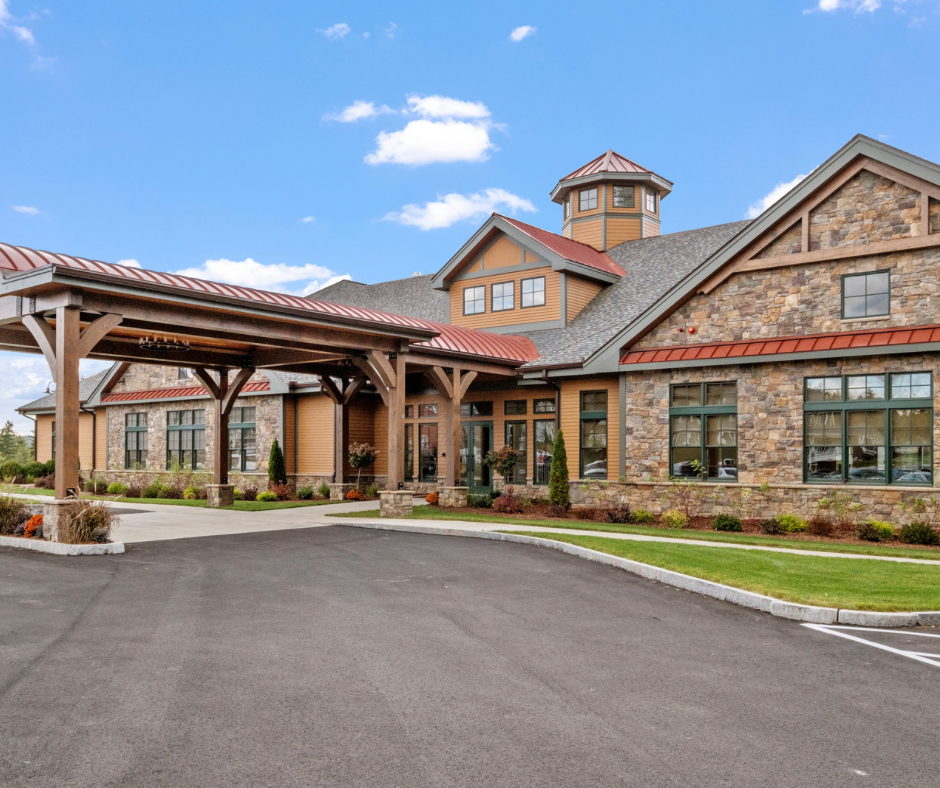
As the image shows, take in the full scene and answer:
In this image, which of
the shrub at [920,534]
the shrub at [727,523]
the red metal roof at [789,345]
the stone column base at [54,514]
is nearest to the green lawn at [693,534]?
the shrub at [727,523]

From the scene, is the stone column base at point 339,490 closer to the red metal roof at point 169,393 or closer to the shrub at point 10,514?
the red metal roof at point 169,393

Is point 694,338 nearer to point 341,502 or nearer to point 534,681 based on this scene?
point 341,502

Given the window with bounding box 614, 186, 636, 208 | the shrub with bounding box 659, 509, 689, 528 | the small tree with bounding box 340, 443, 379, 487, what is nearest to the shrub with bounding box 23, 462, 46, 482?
the small tree with bounding box 340, 443, 379, 487

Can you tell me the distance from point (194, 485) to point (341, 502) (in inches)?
286

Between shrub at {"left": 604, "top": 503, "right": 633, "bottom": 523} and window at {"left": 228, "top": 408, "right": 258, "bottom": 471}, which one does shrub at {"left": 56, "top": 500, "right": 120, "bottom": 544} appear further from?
window at {"left": 228, "top": 408, "right": 258, "bottom": 471}

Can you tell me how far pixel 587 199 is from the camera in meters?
31.1

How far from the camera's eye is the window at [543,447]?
23.6 metres

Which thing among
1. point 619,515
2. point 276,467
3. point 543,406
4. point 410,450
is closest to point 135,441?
point 276,467

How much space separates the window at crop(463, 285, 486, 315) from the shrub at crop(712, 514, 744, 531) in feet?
39.7

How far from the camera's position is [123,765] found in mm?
4586

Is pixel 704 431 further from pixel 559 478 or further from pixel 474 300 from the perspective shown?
pixel 474 300

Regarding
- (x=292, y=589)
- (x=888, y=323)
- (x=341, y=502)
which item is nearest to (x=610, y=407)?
(x=888, y=323)

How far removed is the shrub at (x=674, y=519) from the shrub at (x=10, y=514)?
1266 centimetres

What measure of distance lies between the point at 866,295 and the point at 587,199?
15031 millimetres
